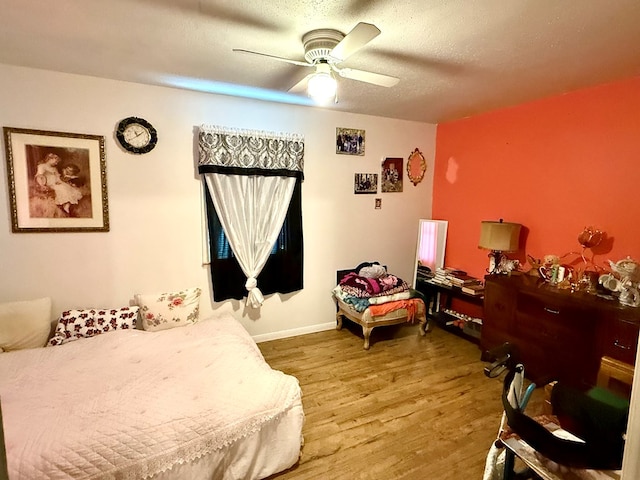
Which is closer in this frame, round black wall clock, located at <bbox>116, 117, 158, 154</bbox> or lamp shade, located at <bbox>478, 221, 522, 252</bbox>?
round black wall clock, located at <bbox>116, 117, 158, 154</bbox>

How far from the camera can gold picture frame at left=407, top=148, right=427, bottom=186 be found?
13.6ft

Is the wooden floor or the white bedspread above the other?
the white bedspread

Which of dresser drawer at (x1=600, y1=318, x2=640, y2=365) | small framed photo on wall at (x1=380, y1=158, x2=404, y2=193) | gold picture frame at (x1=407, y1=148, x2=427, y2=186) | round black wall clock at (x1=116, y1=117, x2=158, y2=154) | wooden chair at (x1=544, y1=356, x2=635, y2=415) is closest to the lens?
wooden chair at (x1=544, y1=356, x2=635, y2=415)

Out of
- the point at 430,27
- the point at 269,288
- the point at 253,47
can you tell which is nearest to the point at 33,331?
the point at 269,288

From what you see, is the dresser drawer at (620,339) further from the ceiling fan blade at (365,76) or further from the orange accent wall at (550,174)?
the ceiling fan blade at (365,76)

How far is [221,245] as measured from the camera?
3.22 metres

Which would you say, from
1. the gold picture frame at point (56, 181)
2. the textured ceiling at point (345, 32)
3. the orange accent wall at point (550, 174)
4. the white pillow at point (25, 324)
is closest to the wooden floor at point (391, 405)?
the orange accent wall at point (550, 174)

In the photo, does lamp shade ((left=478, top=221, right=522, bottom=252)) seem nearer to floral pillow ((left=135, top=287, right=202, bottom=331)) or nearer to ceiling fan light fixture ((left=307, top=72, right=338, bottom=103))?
ceiling fan light fixture ((left=307, top=72, right=338, bottom=103))

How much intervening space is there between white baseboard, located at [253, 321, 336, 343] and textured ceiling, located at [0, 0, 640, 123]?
8.04 ft

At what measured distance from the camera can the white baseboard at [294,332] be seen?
11.6ft

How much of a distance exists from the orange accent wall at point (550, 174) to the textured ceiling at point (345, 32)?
0.87ft

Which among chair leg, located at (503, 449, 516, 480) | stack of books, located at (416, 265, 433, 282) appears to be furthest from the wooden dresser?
stack of books, located at (416, 265, 433, 282)

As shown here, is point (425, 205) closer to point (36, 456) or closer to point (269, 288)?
point (269, 288)

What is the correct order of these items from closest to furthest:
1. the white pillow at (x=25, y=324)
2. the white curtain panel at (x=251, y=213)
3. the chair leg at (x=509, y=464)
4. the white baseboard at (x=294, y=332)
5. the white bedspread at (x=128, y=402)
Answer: the chair leg at (x=509, y=464), the white bedspread at (x=128, y=402), the white pillow at (x=25, y=324), the white curtain panel at (x=251, y=213), the white baseboard at (x=294, y=332)
